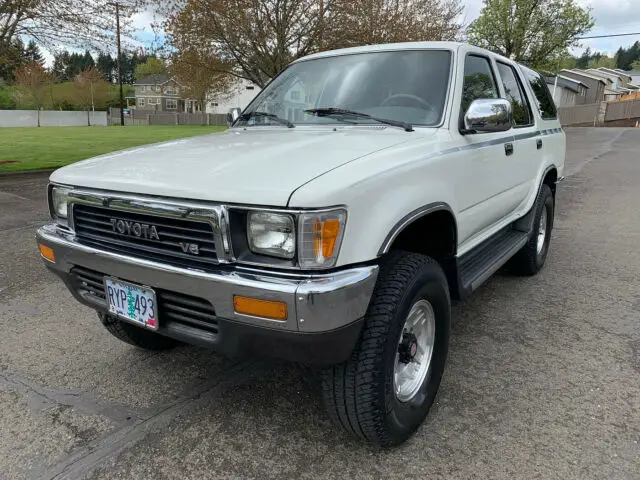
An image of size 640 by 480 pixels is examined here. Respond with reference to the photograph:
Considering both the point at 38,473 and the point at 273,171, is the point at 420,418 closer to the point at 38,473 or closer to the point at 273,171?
the point at 273,171

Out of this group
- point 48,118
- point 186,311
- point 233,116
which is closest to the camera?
point 186,311

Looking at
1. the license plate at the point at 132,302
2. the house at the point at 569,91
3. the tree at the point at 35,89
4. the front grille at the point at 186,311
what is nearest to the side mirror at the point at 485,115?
the front grille at the point at 186,311

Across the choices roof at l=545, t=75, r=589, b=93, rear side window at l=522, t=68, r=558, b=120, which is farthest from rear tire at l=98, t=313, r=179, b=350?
roof at l=545, t=75, r=589, b=93

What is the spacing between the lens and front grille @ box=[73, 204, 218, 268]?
2.05m

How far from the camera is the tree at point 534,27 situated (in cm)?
3016

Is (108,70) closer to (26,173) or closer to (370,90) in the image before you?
(26,173)

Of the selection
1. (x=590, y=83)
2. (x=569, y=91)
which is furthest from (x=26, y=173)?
(x=590, y=83)

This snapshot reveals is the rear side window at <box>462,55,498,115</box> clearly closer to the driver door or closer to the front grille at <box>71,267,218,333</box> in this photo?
the driver door

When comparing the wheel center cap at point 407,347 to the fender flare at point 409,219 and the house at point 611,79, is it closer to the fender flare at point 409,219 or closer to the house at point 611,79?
the fender flare at point 409,219

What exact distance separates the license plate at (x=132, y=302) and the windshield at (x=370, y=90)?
1556mm

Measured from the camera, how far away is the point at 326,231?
1.89m

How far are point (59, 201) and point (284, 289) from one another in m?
1.51

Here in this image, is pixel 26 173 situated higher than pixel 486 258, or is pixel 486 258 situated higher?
pixel 486 258

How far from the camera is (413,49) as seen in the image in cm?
334
